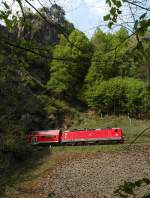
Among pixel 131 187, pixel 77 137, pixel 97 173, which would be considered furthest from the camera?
pixel 77 137

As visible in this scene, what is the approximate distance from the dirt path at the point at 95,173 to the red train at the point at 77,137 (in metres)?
3.15

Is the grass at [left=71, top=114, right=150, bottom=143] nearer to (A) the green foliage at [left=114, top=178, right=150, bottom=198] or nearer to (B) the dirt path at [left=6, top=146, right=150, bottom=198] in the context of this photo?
(B) the dirt path at [left=6, top=146, right=150, bottom=198]

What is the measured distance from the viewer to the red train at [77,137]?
93.2ft

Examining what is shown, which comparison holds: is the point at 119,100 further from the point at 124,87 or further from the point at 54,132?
the point at 54,132

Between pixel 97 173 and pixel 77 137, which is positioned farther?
pixel 77 137

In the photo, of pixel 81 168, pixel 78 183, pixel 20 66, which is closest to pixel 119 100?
pixel 81 168

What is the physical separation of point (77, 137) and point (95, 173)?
674 cm

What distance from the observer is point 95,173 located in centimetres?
2211

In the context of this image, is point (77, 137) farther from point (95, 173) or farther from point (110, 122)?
point (95, 173)

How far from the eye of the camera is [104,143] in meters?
28.9

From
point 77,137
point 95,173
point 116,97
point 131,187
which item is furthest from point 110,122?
point 131,187

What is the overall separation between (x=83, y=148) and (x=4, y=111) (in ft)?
65.0

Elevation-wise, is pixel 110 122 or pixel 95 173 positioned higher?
pixel 110 122

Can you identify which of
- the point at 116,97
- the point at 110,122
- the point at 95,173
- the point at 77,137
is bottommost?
the point at 95,173
